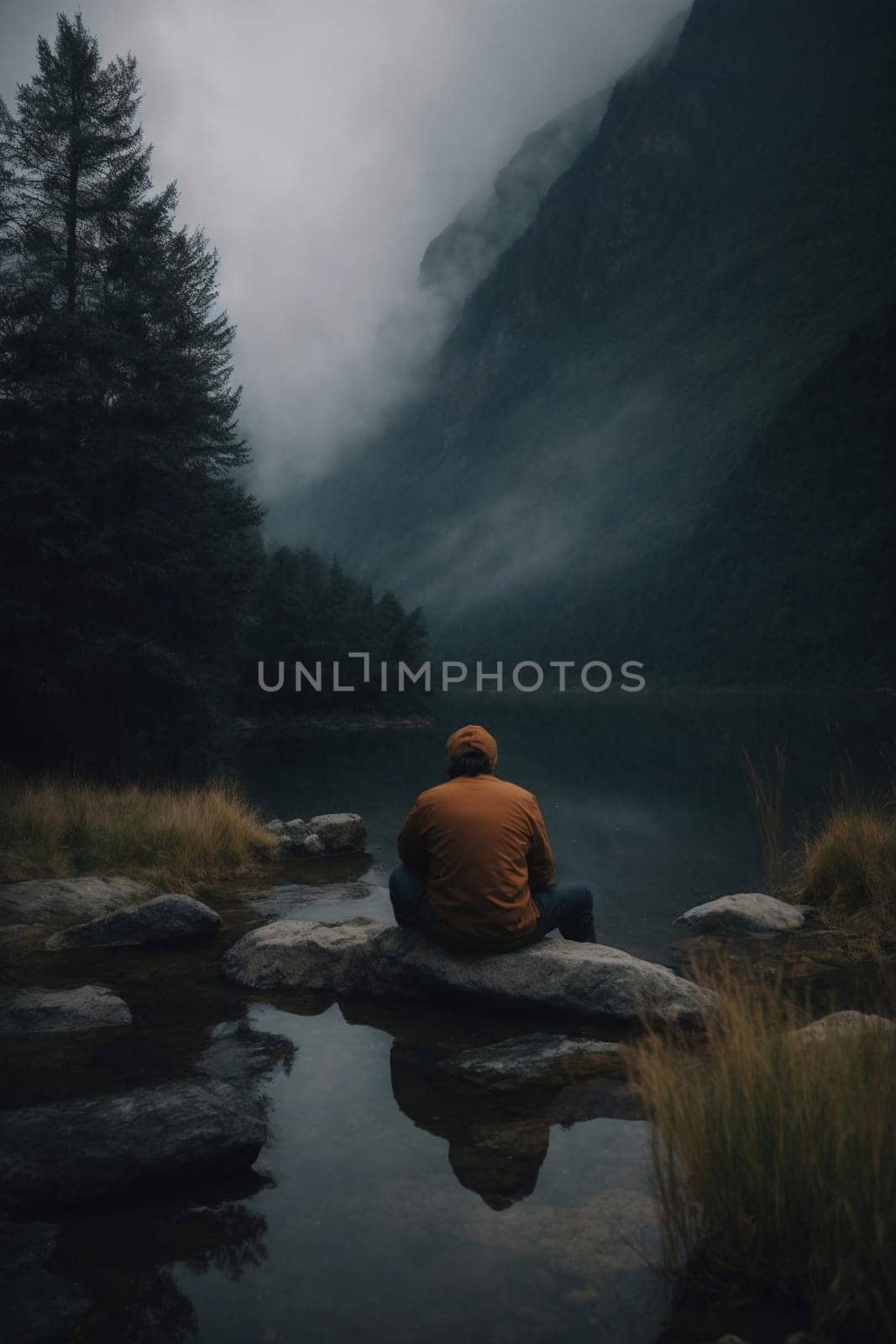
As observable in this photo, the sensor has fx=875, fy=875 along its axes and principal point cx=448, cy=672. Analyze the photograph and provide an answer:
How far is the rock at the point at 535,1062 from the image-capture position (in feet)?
16.3

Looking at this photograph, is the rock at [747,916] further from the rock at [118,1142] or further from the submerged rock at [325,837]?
the submerged rock at [325,837]

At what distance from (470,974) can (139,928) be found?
11.6 feet

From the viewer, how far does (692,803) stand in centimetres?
1995

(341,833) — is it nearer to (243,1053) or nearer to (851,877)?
(851,877)

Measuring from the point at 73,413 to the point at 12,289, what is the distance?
2.60 metres

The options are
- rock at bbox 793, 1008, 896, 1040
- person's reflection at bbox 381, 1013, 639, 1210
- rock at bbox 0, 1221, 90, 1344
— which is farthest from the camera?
person's reflection at bbox 381, 1013, 639, 1210

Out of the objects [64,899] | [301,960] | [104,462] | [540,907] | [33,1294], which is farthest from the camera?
[104,462]

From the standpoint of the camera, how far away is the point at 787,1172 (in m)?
2.89

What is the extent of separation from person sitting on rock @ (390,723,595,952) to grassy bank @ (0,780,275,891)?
5236 millimetres

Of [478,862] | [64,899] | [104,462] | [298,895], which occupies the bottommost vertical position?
[298,895]

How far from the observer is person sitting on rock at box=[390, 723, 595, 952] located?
596 cm

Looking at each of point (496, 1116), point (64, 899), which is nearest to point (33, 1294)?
point (496, 1116)

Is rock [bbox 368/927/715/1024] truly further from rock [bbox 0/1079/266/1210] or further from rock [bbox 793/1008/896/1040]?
rock [bbox 0/1079/266/1210]

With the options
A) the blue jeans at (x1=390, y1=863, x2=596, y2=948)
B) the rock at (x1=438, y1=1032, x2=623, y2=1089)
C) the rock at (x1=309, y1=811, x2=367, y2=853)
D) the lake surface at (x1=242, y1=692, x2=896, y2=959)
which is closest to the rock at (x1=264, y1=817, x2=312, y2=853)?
the rock at (x1=309, y1=811, x2=367, y2=853)
